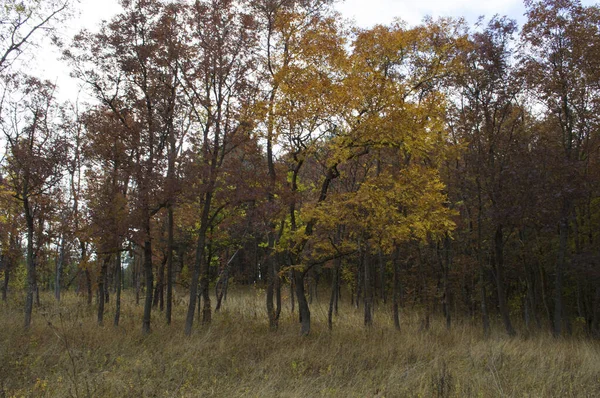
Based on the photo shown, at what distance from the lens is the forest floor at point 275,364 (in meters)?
6.87

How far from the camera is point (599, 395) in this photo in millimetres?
7039

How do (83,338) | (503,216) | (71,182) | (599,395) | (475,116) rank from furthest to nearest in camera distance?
(71,182), (475,116), (503,216), (83,338), (599,395)

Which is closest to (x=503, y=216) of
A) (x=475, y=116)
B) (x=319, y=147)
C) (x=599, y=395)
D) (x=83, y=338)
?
(x=475, y=116)

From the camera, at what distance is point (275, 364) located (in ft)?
29.0

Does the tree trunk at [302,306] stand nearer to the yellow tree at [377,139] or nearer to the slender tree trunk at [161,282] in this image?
the yellow tree at [377,139]

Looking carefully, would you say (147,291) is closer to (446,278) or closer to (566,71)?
(446,278)

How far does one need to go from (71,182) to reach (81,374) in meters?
12.3

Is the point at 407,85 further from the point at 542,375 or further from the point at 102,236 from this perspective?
the point at 102,236

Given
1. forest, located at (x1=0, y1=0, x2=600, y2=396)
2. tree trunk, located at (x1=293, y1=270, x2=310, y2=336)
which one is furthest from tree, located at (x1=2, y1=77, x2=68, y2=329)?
tree trunk, located at (x1=293, y1=270, x2=310, y2=336)

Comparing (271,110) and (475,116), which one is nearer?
(271,110)

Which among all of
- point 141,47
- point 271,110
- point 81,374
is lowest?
point 81,374

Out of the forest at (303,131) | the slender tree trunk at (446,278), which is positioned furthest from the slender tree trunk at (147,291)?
the slender tree trunk at (446,278)

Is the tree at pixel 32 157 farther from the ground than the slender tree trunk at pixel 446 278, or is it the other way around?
the tree at pixel 32 157

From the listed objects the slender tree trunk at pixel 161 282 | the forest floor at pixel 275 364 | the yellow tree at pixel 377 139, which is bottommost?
the forest floor at pixel 275 364
